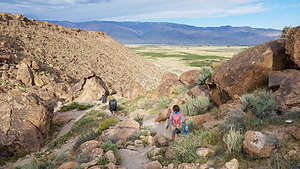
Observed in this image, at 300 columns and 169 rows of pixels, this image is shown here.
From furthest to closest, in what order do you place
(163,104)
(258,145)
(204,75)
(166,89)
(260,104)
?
(166,89)
(163,104)
(204,75)
(260,104)
(258,145)

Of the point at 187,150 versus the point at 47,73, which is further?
the point at 47,73

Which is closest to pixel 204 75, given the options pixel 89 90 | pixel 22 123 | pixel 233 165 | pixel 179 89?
pixel 179 89

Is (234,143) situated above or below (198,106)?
above

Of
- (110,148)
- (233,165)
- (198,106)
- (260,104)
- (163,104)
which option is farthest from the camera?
(163,104)

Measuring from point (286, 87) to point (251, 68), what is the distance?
154cm

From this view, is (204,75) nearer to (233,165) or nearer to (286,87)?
(286,87)

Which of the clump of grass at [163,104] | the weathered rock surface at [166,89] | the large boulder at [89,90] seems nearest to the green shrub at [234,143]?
the clump of grass at [163,104]

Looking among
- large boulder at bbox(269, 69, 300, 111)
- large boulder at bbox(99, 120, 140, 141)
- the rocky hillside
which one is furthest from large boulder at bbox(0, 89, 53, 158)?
large boulder at bbox(269, 69, 300, 111)

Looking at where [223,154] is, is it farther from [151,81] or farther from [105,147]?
[151,81]

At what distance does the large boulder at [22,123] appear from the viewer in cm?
987

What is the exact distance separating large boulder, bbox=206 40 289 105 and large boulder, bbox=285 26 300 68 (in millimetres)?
493

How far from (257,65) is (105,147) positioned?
6140 millimetres

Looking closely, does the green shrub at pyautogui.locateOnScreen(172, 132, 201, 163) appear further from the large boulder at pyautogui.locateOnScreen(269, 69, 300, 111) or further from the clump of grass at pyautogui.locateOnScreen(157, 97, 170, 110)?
the clump of grass at pyautogui.locateOnScreen(157, 97, 170, 110)

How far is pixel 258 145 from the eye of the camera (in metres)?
4.16
